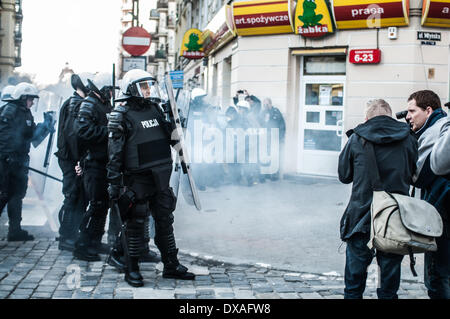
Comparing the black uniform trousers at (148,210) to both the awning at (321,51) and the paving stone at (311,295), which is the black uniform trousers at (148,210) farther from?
the awning at (321,51)

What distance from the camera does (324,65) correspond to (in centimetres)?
1279

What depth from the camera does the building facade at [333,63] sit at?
11.5 metres

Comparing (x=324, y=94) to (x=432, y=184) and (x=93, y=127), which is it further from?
(x=432, y=184)

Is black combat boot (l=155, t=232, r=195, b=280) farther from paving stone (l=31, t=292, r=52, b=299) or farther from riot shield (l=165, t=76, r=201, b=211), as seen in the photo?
paving stone (l=31, t=292, r=52, b=299)

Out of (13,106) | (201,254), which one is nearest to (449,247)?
(201,254)

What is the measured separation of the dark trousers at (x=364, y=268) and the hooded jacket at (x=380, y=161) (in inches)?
3.9

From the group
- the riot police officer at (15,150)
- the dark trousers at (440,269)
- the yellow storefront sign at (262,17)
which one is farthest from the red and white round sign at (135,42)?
the dark trousers at (440,269)

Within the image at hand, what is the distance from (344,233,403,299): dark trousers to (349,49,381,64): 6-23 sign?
8.51 metres

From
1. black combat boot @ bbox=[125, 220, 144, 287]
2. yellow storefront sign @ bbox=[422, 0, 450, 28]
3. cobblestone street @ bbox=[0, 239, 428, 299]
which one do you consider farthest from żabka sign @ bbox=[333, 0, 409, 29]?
black combat boot @ bbox=[125, 220, 144, 287]

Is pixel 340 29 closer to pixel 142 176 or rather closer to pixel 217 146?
pixel 217 146

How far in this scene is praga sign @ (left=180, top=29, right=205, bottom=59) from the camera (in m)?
20.1

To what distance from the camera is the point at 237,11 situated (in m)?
13.6

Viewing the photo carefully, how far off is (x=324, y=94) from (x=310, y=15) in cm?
178
